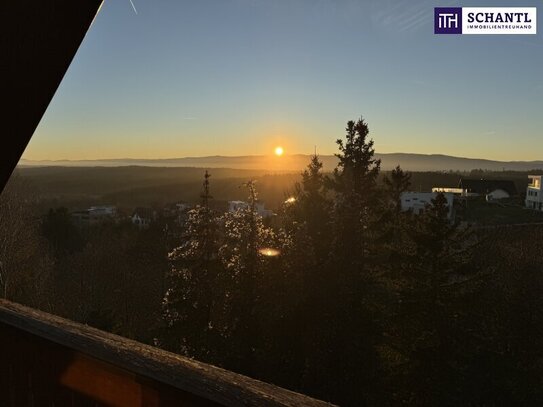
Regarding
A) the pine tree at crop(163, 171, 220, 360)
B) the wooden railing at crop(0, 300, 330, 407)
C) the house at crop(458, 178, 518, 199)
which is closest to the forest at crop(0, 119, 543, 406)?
the pine tree at crop(163, 171, 220, 360)

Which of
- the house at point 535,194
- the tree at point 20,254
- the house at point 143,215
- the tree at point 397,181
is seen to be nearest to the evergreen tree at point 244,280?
the tree at point 20,254

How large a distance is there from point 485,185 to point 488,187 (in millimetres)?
466

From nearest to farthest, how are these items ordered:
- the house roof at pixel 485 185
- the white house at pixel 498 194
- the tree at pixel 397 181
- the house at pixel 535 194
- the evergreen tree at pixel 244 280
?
the evergreen tree at pixel 244 280, the tree at pixel 397 181, the house at pixel 535 194, the white house at pixel 498 194, the house roof at pixel 485 185

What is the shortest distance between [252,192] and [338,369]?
21.8ft

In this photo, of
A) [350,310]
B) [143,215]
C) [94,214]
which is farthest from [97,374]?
[94,214]

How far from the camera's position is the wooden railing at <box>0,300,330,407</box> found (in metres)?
1.14

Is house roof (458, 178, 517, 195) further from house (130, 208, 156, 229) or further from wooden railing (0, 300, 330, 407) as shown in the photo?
wooden railing (0, 300, 330, 407)

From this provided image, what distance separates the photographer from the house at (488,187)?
59.5 m

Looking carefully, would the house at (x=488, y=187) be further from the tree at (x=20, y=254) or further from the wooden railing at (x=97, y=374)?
the wooden railing at (x=97, y=374)

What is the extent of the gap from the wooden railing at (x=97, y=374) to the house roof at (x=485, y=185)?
63900 mm

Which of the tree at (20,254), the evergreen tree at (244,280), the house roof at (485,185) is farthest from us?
the house roof at (485,185)

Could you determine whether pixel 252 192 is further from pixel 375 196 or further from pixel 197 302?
pixel 375 196

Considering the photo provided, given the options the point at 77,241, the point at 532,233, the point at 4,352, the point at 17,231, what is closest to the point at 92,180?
the point at 77,241

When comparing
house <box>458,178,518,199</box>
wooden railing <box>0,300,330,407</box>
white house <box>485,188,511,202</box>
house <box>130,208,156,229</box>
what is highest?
wooden railing <box>0,300,330,407</box>
